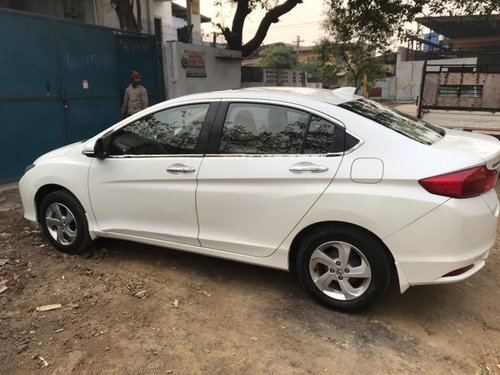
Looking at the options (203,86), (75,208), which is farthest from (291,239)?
(203,86)

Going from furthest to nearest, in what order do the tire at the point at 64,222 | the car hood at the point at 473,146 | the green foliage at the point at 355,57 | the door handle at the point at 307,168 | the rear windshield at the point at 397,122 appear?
1. the green foliage at the point at 355,57
2. the tire at the point at 64,222
3. the rear windshield at the point at 397,122
4. the door handle at the point at 307,168
5. the car hood at the point at 473,146

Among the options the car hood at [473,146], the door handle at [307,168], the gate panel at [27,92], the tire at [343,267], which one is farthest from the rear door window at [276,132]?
the gate panel at [27,92]

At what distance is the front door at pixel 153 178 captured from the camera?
3.69 metres

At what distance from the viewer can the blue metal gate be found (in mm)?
7020

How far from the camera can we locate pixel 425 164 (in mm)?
2932

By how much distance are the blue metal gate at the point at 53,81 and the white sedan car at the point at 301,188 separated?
11.4 feet

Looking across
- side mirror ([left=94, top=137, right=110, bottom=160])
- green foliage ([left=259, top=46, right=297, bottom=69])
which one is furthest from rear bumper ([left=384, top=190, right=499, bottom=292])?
green foliage ([left=259, top=46, right=297, bottom=69])

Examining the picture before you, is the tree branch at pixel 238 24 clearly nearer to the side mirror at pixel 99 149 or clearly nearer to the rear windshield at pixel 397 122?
the side mirror at pixel 99 149

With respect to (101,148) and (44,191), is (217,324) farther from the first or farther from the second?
(44,191)

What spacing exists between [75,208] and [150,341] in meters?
1.74

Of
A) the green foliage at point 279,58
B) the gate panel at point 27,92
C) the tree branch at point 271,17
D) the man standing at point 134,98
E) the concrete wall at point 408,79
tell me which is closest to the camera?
the gate panel at point 27,92

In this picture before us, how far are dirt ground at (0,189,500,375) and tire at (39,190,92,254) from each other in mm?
147

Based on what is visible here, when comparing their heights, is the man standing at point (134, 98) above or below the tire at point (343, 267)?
above

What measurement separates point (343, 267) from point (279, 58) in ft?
193
